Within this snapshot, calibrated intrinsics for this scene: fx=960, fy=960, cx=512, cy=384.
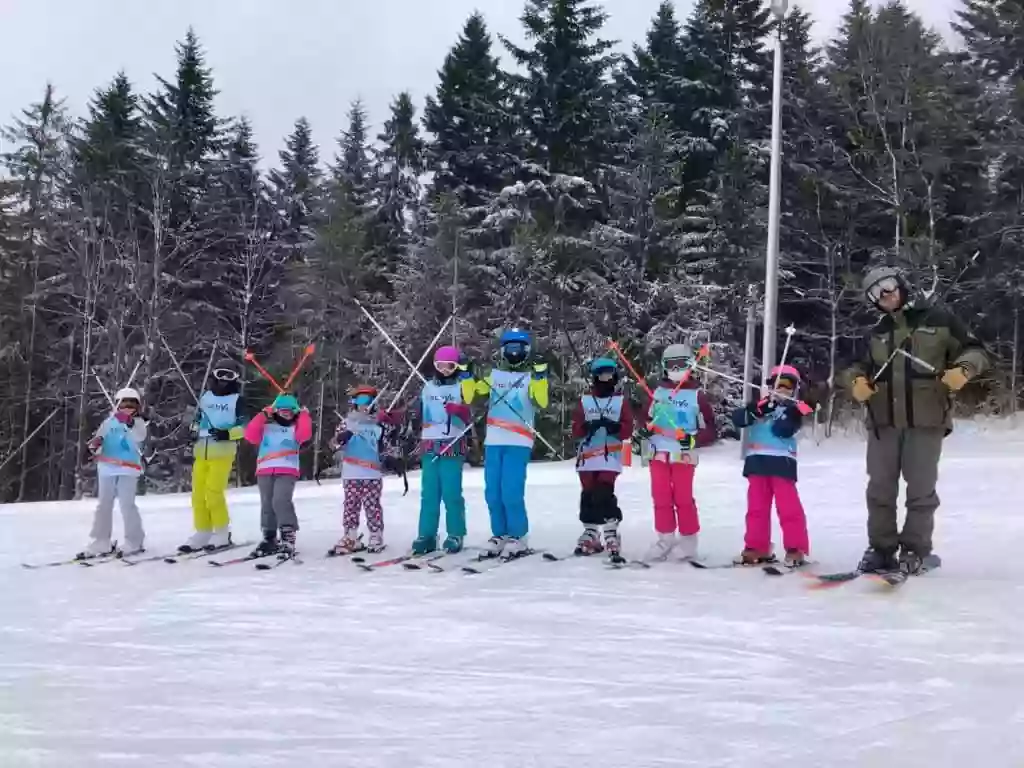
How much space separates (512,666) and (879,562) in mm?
2677

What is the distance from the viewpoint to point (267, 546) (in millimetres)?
7426

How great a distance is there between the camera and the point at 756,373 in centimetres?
2456

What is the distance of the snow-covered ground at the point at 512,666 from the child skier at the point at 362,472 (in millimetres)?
696

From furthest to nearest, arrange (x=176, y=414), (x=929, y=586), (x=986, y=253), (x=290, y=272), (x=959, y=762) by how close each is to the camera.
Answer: (x=290, y=272) < (x=176, y=414) < (x=986, y=253) < (x=929, y=586) < (x=959, y=762)

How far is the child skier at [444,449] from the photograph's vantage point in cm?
727

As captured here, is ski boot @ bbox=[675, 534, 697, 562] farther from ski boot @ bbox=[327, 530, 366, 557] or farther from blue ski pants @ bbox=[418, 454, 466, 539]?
ski boot @ bbox=[327, 530, 366, 557]

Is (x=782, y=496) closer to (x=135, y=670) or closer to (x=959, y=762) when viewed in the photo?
(x=959, y=762)

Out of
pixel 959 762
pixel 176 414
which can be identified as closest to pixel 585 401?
pixel 959 762

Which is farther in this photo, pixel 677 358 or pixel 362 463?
pixel 362 463

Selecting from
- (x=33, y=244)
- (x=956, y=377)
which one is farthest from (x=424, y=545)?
(x=33, y=244)

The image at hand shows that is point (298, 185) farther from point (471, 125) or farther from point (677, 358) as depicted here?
point (677, 358)

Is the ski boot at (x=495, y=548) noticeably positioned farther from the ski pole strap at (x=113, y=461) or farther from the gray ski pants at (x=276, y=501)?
the ski pole strap at (x=113, y=461)

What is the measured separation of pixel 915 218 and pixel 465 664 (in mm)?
22825

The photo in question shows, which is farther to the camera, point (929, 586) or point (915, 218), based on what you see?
point (915, 218)
